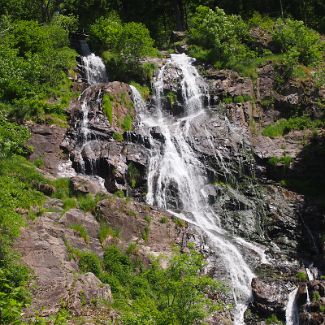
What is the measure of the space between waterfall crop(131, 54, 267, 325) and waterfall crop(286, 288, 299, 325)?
1573 millimetres

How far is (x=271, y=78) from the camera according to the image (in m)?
34.7

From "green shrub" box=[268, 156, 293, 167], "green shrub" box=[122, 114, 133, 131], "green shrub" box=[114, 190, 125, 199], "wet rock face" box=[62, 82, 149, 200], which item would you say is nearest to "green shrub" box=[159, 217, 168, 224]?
"green shrub" box=[114, 190, 125, 199]

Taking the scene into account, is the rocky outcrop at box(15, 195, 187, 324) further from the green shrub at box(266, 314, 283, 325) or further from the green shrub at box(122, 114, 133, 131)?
the green shrub at box(122, 114, 133, 131)

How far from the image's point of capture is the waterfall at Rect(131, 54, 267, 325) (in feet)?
67.4

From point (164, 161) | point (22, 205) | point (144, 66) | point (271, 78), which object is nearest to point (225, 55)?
point (271, 78)

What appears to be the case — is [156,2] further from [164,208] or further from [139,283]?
[139,283]

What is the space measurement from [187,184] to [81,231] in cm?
750

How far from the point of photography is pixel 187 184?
25156 mm

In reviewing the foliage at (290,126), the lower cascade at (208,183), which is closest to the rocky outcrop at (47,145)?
the lower cascade at (208,183)

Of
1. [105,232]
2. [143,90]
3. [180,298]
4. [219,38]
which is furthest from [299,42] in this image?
[180,298]

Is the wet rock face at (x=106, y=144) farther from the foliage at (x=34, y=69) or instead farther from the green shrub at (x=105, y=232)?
the green shrub at (x=105, y=232)

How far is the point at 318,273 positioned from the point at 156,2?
3511cm

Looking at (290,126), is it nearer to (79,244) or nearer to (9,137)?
(79,244)

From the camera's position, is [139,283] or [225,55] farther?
[225,55]
